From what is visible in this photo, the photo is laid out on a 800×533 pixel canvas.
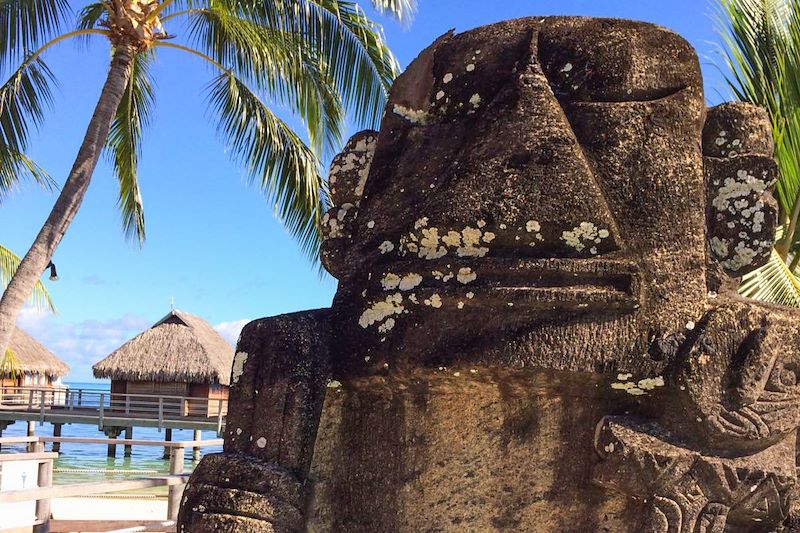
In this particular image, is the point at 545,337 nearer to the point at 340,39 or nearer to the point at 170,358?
the point at 340,39

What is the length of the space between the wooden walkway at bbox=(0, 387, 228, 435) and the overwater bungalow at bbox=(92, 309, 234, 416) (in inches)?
→ 5.9

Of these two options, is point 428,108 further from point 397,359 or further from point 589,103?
point 397,359

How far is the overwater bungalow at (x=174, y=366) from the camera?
65.2 ft

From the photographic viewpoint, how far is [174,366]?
65.6 feet

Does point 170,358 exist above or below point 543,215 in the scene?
below

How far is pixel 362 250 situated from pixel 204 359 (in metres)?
18.6

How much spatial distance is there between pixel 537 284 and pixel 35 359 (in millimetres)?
23752

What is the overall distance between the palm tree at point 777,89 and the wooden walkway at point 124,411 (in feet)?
47.6

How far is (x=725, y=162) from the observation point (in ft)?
6.88

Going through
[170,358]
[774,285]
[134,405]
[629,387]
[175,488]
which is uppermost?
[774,285]

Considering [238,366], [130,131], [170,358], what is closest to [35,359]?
[170,358]

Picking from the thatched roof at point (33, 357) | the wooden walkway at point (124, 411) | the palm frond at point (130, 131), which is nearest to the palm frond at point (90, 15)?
the palm frond at point (130, 131)

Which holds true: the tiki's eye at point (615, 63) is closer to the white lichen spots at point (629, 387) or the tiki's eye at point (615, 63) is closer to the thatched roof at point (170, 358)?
the white lichen spots at point (629, 387)

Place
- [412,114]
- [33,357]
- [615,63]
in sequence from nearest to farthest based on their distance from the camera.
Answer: [615,63], [412,114], [33,357]
